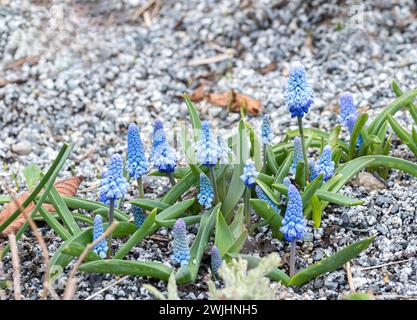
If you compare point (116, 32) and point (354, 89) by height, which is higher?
point (116, 32)

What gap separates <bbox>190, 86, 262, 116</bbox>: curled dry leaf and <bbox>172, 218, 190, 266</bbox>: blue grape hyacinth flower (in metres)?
2.57

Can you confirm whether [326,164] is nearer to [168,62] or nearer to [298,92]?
[298,92]

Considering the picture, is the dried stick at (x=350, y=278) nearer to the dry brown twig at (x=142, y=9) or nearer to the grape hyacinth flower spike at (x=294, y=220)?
the grape hyacinth flower spike at (x=294, y=220)

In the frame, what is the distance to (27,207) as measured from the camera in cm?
476

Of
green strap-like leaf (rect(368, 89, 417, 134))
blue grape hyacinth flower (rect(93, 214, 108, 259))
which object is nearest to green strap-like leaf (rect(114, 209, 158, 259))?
blue grape hyacinth flower (rect(93, 214, 108, 259))

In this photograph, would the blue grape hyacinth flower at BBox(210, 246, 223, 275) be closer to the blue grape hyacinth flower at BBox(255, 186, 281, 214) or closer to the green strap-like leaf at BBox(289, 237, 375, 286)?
the green strap-like leaf at BBox(289, 237, 375, 286)

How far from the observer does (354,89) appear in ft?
21.3

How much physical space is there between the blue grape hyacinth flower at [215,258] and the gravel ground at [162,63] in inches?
53.5

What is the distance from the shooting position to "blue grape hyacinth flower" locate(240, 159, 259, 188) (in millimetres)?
4188
